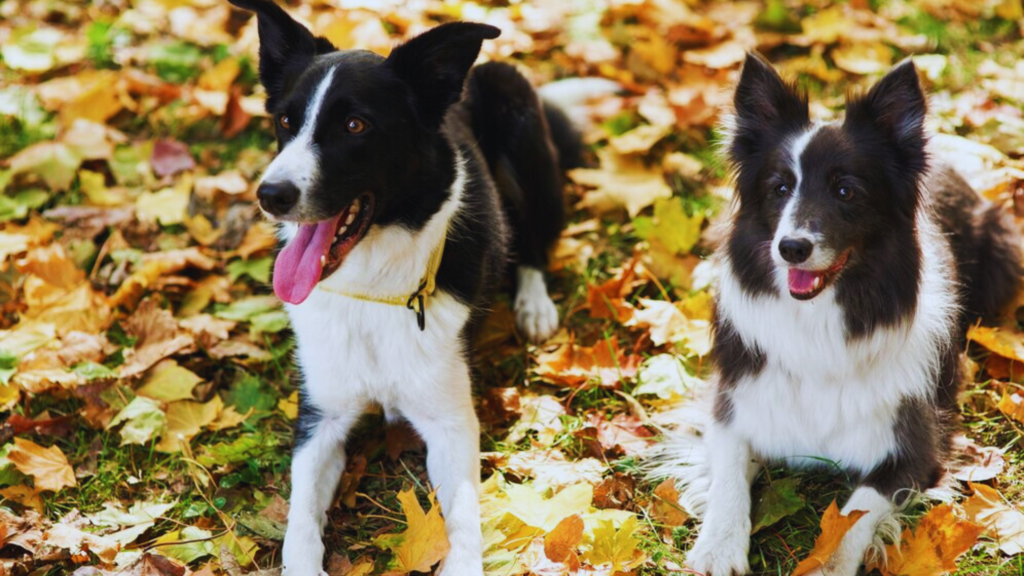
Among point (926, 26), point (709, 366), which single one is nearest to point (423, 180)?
point (709, 366)

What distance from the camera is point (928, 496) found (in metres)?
3.07

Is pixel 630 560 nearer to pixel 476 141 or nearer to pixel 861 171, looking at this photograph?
pixel 861 171

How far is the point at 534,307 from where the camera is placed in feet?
13.8

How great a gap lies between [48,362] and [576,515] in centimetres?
237

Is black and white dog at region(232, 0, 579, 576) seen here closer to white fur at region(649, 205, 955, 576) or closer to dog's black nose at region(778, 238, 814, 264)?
white fur at region(649, 205, 955, 576)

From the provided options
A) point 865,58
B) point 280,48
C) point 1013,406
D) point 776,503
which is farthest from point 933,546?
point 865,58

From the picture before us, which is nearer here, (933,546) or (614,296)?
(933,546)

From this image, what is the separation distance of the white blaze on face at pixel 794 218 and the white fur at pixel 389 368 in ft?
3.69

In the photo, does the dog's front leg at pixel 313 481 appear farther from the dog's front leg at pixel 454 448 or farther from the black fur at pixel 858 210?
the black fur at pixel 858 210

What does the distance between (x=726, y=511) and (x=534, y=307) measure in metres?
1.51

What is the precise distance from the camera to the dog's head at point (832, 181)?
2.83 meters

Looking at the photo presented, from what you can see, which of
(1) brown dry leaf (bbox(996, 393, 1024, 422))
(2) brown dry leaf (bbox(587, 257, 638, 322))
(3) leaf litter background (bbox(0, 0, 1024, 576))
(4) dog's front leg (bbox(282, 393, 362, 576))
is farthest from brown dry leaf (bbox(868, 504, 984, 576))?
(4) dog's front leg (bbox(282, 393, 362, 576))

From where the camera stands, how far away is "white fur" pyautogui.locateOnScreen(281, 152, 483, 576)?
3.08 metres

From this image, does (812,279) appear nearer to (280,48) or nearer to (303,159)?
(303,159)
